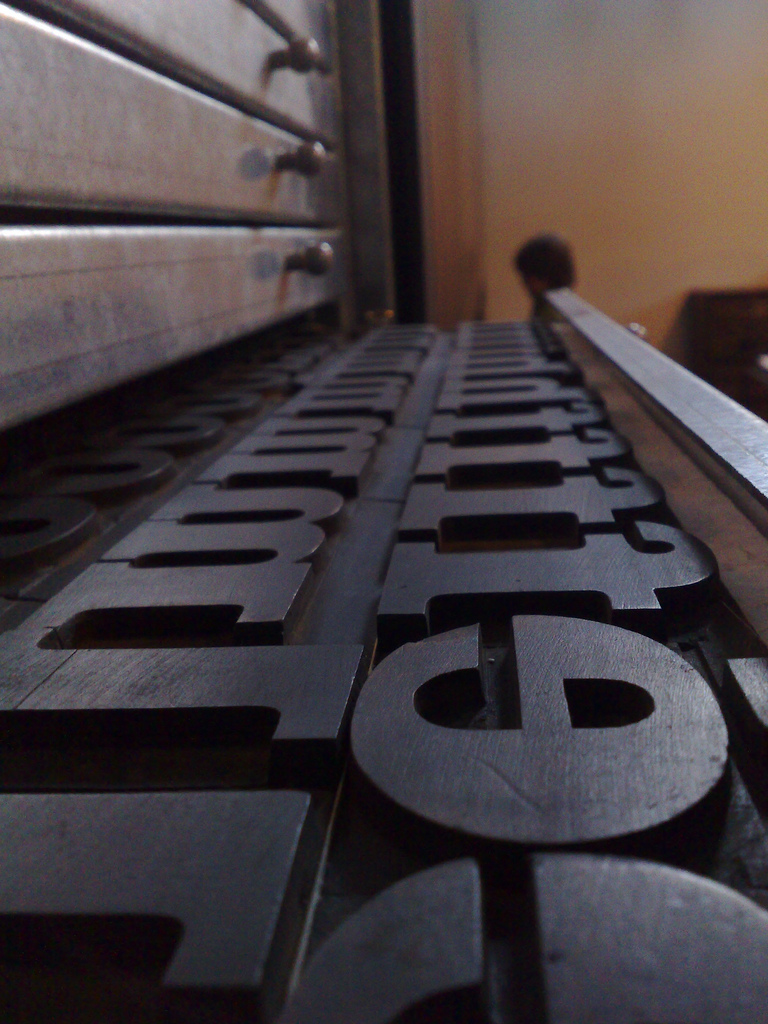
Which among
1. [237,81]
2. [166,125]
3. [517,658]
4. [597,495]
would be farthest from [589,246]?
[517,658]

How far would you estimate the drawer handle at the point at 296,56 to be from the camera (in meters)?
1.58

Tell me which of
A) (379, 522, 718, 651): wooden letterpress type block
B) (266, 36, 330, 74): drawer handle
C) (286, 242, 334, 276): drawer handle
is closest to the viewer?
(379, 522, 718, 651): wooden letterpress type block

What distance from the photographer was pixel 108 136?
93cm

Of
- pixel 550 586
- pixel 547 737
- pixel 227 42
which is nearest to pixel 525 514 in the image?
pixel 550 586

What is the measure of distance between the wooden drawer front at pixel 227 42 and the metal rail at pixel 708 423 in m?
0.74

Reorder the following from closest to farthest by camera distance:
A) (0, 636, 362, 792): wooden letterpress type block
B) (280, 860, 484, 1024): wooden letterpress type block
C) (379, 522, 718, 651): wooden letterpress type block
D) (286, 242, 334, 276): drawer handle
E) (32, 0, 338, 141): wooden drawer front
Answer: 1. (280, 860, 484, 1024): wooden letterpress type block
2. (0, 636, 362, 792): wooden letterpress type block
3. (379, 522, 718, 651): wooden letterpress type block
4. (32, 0, 338, 141): wooden drawer front
5. (286, 242, 334, 276): drawer handle

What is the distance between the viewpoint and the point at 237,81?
4.58 feet

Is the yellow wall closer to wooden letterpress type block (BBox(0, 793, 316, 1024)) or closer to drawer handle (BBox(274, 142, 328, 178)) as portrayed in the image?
drawer handle (BBox(274, 142, 328, 178))

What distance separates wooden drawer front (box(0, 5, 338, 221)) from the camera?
2.48 ft

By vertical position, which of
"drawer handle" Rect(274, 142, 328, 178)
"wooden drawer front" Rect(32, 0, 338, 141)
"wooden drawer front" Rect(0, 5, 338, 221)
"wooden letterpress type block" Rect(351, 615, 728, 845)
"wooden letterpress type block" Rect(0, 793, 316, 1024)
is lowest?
"wooden letterpress type block" Rect(0, 793, 316, 1024)

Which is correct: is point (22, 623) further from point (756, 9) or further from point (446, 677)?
point (756, 9)

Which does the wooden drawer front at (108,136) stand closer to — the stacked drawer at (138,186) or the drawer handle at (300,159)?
the stacked drawer at (138,186)

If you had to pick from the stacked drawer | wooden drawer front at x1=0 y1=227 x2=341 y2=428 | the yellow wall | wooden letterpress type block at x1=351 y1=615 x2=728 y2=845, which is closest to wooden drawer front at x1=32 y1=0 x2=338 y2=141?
the stacked drawer

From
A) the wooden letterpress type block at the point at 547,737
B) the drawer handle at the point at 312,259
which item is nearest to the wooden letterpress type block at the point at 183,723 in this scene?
the wooden letterpress type block at the point at 547,737
